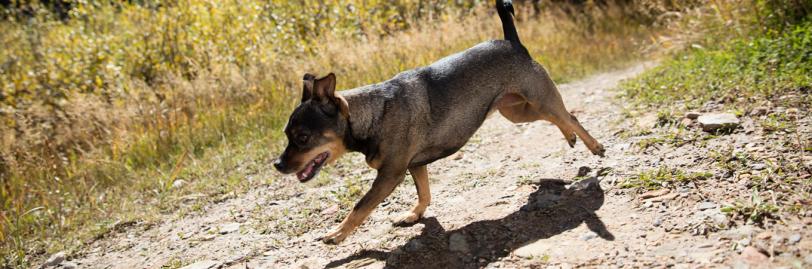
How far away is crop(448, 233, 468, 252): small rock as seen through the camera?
13.8ft

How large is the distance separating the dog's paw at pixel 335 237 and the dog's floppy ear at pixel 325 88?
947 mm

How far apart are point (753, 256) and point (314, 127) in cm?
268

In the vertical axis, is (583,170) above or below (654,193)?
below

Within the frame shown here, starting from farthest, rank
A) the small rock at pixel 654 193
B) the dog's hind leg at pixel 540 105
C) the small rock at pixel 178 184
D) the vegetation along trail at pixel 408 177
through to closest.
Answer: the small rock at pixel 178 184, the dog's hind leg at pixel 540 105, the small rock at pixel 654 193, the vegetation along trail at pixel 408 177

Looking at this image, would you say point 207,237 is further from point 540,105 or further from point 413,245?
point 540,105

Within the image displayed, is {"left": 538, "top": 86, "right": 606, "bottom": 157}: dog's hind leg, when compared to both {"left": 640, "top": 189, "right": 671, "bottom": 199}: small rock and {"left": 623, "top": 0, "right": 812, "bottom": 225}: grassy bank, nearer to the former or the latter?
{"left": 623, "top": 0, "right": 812, "bottom": 225}: grassy bank

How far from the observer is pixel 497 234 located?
4.29 meters

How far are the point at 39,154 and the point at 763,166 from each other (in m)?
7.92

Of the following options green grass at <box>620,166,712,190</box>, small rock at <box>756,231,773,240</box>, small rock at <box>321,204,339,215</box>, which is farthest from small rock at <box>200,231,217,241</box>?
small rock at <box>756,231,773,240</box>

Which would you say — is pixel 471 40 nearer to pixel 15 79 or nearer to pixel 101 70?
pixel 101 70

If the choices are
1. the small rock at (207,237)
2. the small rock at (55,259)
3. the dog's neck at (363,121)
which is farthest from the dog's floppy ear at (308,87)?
the small rock at (55,259)

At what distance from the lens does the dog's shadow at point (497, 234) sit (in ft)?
13.3

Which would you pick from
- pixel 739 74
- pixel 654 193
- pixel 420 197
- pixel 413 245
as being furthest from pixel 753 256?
pixel 739 74

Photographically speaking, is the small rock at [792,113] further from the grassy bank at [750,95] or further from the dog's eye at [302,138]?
the dog's eye at [302,138]
